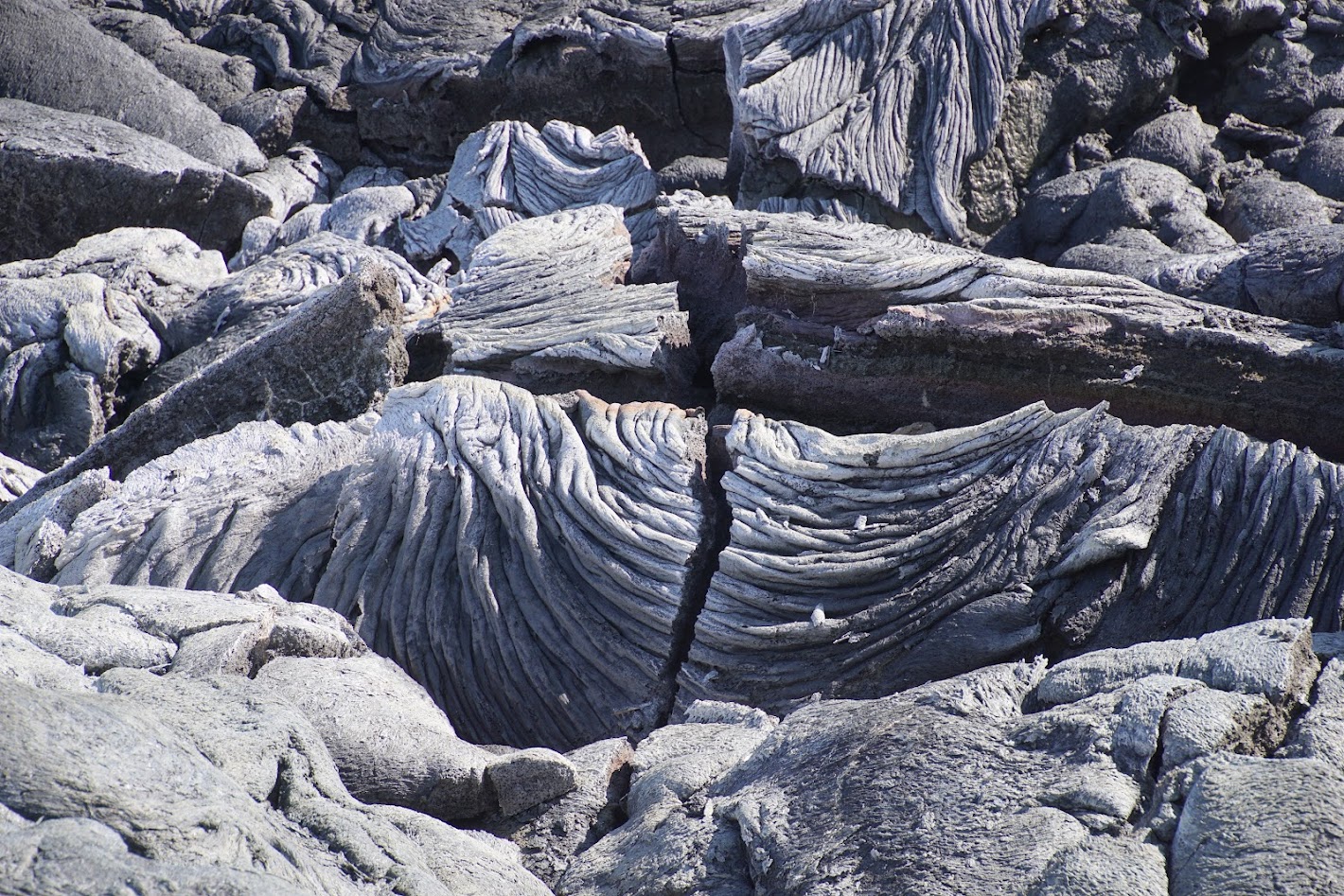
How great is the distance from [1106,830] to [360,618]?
7.00 feet

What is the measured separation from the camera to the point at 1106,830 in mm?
1895

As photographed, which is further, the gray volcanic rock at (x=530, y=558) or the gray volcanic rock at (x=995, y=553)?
the gray volcanic rock at (x=530, y=558)

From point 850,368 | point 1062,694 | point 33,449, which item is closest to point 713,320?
point 850,368

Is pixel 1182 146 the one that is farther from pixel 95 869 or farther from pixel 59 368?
pixel 95 869

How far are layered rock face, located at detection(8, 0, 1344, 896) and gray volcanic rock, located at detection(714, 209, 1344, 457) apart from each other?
0.6 inches

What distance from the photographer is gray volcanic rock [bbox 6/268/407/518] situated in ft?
14.4

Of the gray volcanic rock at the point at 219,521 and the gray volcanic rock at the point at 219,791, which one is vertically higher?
the gray volcanic rock at the point at 219,791

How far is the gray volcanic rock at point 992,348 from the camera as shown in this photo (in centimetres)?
358

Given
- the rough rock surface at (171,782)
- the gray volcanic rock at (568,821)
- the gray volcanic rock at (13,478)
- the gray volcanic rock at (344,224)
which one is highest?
the gray volcanic rock at (344,224)

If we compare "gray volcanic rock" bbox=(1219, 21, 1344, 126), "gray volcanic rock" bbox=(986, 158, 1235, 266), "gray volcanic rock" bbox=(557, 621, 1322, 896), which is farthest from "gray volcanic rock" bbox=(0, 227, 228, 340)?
"gray volcanic rock" bbox=(1219, 21, 1344, 126)

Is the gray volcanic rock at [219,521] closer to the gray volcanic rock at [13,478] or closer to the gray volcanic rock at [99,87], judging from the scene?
the gray volcanic rock at [13,478]

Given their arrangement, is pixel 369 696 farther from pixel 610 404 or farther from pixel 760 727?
pixel 610 404

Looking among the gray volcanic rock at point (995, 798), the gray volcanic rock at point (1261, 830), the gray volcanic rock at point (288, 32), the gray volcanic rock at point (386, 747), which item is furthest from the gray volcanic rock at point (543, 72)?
the gray volcanic rock at point (1261, 830)

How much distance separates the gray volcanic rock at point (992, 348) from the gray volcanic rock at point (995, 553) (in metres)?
0.52
